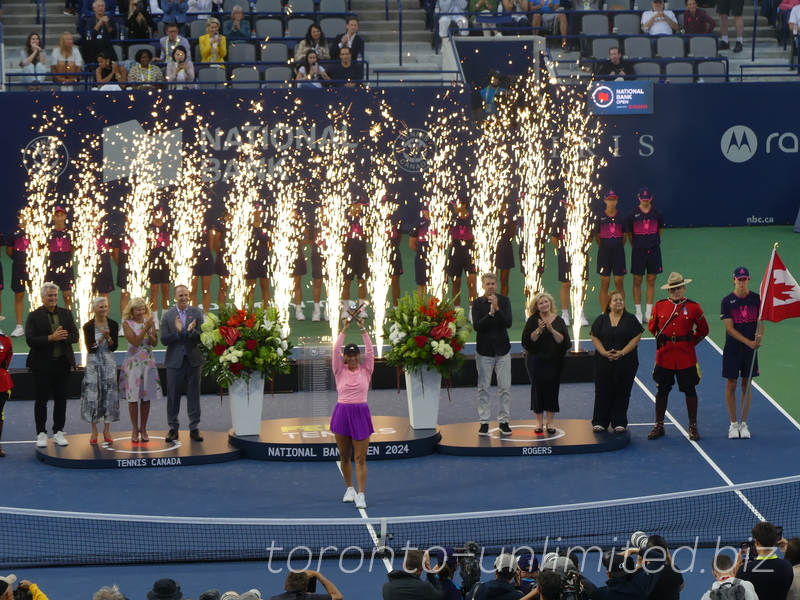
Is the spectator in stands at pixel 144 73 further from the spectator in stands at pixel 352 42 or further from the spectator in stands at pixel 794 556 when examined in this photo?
the spectator in stands at pixel 794 556

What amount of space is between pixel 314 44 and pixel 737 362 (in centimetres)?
1395

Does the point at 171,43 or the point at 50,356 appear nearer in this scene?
the point at 50,356

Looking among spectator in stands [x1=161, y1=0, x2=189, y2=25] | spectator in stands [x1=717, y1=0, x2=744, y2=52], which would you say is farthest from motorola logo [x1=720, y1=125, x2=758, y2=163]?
spectator in stands [x1=161, y1=0, x2=189, y2=25]

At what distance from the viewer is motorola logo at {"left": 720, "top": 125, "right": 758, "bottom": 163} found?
29438 mm

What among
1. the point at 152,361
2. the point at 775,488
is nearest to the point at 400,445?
the point at 152,361

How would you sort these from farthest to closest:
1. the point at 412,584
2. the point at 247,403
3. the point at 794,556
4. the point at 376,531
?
the point at 247,403 < the point at 376,531 < the point at 412,584 < the point at 794,556

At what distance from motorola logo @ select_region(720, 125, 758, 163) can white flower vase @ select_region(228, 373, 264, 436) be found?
15.1 meters

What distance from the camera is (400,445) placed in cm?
1709

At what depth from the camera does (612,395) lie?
685 inches

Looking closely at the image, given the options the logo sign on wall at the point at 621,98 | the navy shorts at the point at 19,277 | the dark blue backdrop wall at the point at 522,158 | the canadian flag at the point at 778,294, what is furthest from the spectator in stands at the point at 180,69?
the canadian flag at the point at 778,294

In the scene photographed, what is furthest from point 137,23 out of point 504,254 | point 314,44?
point 504,254

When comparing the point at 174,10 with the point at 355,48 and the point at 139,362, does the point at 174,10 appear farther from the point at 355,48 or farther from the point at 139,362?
the point at 139,362

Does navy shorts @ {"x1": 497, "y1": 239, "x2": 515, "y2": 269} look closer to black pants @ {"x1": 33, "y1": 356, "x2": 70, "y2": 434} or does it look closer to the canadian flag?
the canadian flag

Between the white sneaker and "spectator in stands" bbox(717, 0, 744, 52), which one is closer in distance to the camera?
the white sneaker
